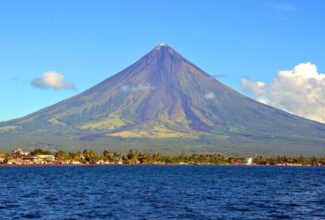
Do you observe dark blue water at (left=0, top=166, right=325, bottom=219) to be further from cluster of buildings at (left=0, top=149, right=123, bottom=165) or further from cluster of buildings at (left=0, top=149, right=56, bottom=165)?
cluster of buildings at (left=0, top=149, right=56, bottom=165)

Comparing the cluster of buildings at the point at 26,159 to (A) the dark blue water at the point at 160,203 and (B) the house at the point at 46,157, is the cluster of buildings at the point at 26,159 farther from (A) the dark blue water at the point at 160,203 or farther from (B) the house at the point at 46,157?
(A) the dark blue water at the point at 160,203

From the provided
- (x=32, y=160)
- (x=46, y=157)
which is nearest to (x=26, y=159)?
(x=32, y=160)

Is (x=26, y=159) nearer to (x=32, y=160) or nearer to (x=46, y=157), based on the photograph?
(x=32, y=160)

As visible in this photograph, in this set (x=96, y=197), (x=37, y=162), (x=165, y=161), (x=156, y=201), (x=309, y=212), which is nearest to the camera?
(x=309, y=212)

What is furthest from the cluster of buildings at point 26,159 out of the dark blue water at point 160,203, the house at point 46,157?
the dark blue water at point 160,203

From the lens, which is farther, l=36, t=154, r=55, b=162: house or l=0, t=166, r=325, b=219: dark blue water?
l=36, t=154, r=55, b=162: house

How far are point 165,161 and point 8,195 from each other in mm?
131293

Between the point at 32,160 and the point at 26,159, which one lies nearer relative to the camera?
the point at 26,159

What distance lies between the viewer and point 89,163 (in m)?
181

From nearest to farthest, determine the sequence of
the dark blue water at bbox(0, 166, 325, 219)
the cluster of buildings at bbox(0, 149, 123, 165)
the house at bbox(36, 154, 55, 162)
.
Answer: the dark blue water at bbox(0, 166, 325, 219)
the cluster of buildings at bbox(0, 149, 123, 165)
the house at bbox(36, 154, 55, 162)

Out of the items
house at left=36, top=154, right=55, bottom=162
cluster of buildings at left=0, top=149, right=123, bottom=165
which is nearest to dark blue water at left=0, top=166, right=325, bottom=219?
cluster of buildings at left=0, top=149, right=123, bottom=165

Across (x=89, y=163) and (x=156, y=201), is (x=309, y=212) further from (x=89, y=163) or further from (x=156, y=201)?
(x=89, y=163)

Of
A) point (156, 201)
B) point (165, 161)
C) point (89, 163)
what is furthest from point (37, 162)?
point (156, 201)

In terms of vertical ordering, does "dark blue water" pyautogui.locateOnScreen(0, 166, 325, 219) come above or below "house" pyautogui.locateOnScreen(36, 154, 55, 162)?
below
